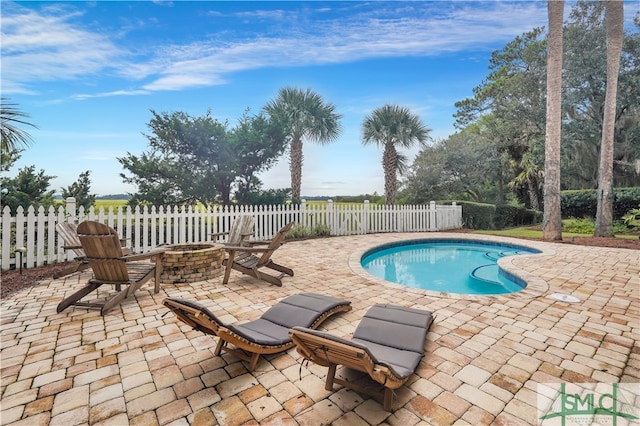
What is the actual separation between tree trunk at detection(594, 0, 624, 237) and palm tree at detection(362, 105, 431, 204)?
5.73 m

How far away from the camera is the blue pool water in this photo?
204 inches

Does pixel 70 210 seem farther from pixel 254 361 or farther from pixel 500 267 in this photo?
pixel 500 267

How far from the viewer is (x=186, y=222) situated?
750cm

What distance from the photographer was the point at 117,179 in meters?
9.41

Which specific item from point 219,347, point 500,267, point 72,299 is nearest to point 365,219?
point 500,267

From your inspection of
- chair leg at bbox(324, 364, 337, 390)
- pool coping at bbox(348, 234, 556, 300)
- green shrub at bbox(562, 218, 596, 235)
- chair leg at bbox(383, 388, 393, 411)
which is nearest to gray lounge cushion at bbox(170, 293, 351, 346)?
chair leg at bbox(324, 364, 337, 390)

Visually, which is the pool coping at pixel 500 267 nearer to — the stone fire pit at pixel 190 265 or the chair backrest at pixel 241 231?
the chair backrest at pixel 241 231

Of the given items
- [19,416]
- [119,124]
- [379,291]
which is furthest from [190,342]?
[119,124]

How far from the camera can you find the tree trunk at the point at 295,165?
1119 cm

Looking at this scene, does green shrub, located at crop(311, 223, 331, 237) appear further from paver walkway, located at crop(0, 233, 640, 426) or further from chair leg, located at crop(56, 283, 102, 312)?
chair leg, located at crop(56, 283, 102, 312)

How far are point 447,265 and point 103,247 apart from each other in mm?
6556

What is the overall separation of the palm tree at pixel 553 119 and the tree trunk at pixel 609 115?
1.98 metres

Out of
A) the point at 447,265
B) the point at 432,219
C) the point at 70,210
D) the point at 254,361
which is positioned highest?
the point at 70,210
